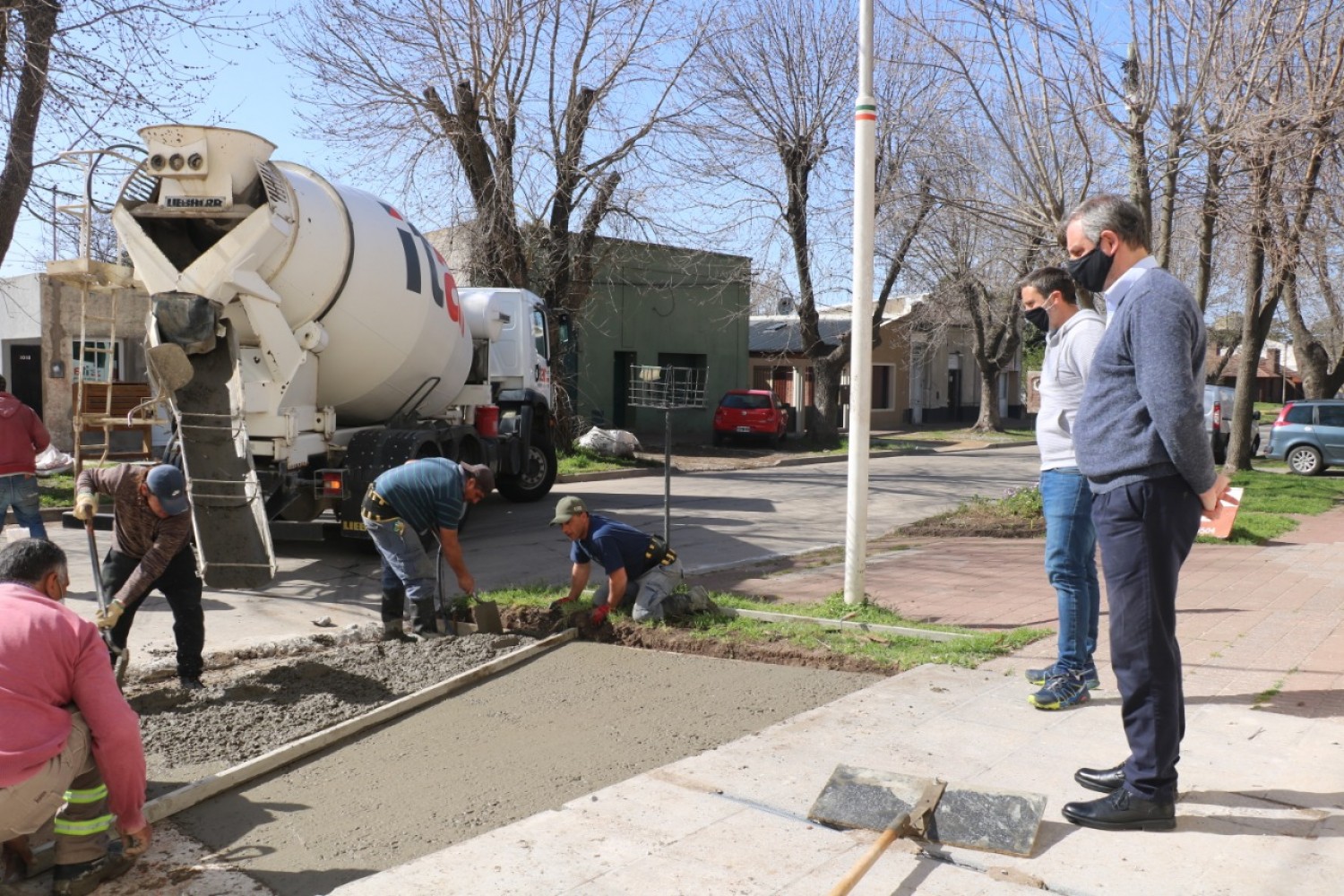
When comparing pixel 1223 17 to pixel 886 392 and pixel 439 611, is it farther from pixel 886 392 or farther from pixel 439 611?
pixel 886 392

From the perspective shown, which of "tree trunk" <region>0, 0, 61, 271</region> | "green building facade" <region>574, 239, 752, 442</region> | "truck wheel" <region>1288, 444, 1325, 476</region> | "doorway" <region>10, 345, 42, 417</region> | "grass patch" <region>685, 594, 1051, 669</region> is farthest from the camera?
"green building facade" <region>574, 239, 752, 442</region>

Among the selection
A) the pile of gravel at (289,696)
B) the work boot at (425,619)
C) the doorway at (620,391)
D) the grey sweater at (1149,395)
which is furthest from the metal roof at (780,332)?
the grey sweater at (1149,395)

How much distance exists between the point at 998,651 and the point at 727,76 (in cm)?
2122

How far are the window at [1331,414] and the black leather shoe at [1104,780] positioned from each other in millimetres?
22691

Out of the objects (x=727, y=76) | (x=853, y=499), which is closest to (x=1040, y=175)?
(x=853, y=499)

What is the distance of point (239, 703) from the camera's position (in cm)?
569

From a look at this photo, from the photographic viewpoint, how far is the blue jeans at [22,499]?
370 inches

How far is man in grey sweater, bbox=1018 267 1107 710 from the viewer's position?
516 cm

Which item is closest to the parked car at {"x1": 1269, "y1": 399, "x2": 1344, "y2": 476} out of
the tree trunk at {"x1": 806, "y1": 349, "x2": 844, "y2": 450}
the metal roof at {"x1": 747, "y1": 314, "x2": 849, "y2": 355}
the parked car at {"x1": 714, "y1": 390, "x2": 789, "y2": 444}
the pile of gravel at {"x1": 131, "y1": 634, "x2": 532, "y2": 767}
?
the tree trunk at {"x1": 806, "y1": 349, "x2": 844, "y2": 450}

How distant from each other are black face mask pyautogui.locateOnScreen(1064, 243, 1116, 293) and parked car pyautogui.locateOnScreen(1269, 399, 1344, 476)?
864 inches

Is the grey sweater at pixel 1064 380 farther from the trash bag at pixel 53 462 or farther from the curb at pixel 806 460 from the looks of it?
the trash bag at pixel 53 462

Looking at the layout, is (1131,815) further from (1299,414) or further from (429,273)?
(1299,414)

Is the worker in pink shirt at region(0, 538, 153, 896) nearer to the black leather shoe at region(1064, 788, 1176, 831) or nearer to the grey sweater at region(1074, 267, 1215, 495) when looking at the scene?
the black leather shoe at region(1064, 788, 1176, 831)

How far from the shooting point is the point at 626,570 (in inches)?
291
